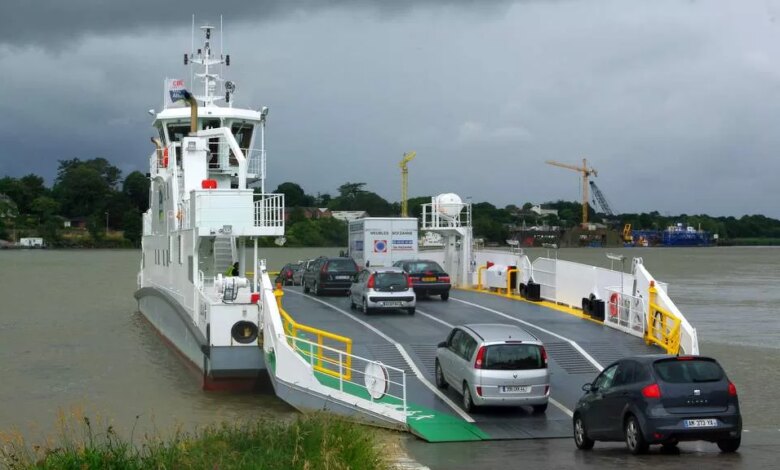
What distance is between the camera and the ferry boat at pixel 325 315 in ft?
52.9

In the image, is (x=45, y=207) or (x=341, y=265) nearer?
(x=341, y=265)

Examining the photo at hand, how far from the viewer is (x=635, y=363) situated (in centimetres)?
1273

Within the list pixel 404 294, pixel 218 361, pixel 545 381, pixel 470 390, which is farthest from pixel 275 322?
pixel 404 294

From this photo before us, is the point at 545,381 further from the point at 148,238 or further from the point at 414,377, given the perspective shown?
the point at 148,238

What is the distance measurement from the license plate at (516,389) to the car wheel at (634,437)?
9.49ft

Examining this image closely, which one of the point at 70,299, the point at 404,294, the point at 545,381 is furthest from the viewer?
the point at 70,299

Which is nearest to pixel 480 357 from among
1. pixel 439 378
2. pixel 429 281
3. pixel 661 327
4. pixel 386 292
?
pixel 439 378

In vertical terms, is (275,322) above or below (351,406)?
above

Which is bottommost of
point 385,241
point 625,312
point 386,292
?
point 625,312

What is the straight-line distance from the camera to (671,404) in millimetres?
12062

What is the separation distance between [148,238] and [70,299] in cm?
2176

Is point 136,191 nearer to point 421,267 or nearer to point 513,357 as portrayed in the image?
point 421,267

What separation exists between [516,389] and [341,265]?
16209mm

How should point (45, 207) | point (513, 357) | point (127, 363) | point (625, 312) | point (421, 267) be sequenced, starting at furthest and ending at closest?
point (45, 207) < point (421, 267) < point (127, 363) < point (625, 312) < point (513, 357)
